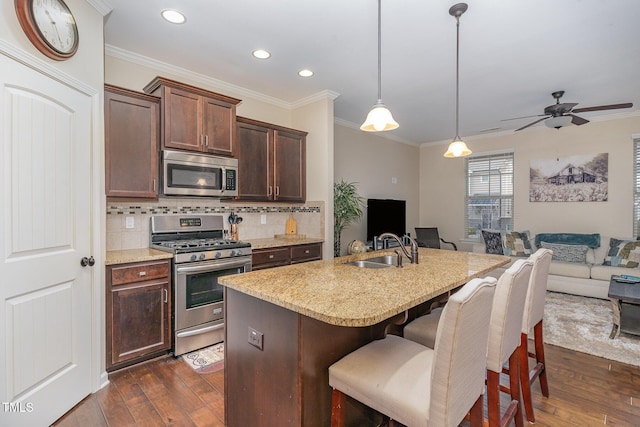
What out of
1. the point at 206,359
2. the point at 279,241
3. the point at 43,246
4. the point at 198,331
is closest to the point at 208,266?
the point at 198,331

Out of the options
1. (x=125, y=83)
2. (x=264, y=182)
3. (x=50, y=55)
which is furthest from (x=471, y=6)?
(x=125, y=83)

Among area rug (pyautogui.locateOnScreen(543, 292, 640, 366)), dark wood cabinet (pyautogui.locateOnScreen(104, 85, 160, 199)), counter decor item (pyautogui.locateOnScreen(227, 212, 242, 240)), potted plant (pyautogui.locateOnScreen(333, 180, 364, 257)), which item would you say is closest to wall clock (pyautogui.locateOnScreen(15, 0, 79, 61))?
dark wood cabinet (pyautogui.locateOnScreen(104, 85, 160, 199))

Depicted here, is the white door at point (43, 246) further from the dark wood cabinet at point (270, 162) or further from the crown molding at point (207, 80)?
the dark wood cabinet at point (270, 162)

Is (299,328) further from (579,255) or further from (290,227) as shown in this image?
(579,255)

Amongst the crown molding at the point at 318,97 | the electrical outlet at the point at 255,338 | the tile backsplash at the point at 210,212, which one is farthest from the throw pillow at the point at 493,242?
the electrical outlet at the point at 255,338

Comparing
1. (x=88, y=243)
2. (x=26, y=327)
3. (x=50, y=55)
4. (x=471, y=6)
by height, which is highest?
(x=471, y=6)

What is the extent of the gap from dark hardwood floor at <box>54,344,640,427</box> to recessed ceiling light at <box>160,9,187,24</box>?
9.22 feet

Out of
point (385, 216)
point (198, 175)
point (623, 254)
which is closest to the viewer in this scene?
point (198, 175)

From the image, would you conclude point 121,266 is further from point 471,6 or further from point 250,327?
point 471,6

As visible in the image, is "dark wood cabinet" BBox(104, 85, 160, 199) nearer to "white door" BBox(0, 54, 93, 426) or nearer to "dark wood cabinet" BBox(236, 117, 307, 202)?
"white door" BBox(0, 54, 93, 426)

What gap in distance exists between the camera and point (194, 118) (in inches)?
122

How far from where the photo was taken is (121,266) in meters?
2.50

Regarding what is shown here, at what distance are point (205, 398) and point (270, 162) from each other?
2.56m

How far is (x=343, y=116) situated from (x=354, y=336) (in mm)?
4123
